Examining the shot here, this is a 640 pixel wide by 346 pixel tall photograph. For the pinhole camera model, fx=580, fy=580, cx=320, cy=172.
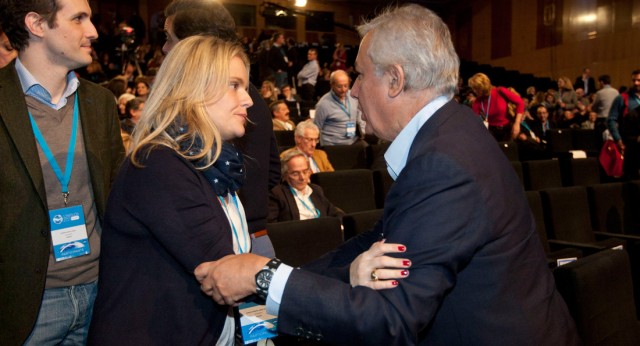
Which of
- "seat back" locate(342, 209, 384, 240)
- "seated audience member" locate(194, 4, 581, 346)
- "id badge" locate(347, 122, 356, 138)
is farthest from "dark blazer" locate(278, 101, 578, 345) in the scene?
"id badge" locate(347, 122, 356, 138)

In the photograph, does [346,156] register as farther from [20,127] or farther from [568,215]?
[20,127]

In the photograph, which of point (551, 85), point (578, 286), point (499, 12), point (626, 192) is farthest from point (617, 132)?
point (499, 12)

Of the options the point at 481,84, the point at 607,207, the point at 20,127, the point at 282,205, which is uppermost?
the point at 481,84

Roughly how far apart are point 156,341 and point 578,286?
1299 mm

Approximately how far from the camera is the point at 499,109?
701 cm

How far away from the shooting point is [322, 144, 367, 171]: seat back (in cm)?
553

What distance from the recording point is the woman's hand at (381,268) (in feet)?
3.80

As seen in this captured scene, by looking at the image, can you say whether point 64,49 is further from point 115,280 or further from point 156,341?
point 156,341

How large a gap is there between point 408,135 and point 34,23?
112cm

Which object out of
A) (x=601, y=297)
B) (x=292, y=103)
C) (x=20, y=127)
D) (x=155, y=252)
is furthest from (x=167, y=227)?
(x=292, y=103)

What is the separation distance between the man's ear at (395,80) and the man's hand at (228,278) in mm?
509

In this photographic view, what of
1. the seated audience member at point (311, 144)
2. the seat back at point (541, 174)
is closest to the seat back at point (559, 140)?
the seat back at point (541, 174)

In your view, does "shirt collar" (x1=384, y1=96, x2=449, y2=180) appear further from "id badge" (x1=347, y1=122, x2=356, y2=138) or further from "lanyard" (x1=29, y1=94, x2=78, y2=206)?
"id badge" (x1=347, y1=122, x2=356, y2=138)

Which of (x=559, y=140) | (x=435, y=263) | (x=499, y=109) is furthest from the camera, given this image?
(x=559, y=140)
